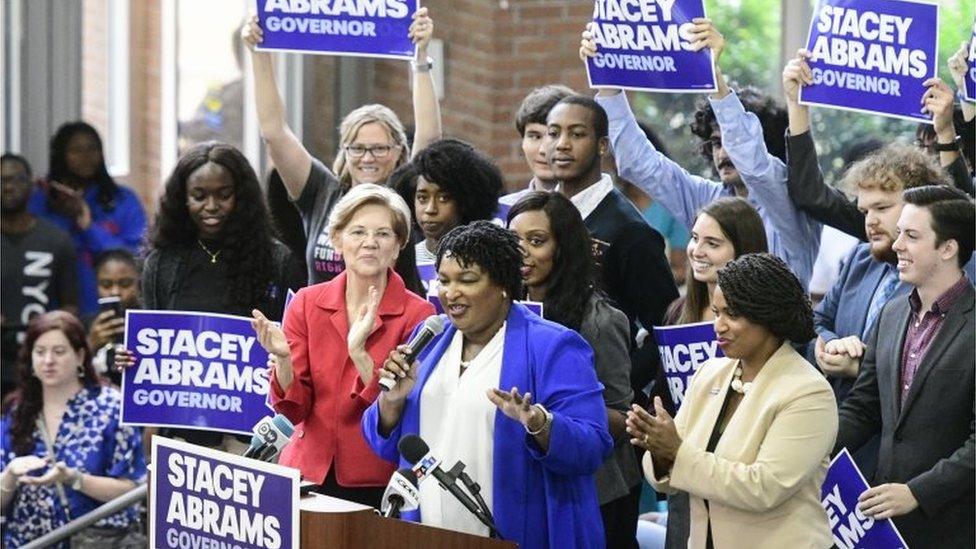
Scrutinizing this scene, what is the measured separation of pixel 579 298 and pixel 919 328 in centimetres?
95

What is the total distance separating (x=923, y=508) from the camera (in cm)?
534

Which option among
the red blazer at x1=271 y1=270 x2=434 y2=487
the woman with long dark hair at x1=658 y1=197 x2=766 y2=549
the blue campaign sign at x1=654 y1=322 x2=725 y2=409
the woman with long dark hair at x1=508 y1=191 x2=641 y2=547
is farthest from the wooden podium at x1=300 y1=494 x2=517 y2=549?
the woman with long dark hair at x1=658 y1=197 x2=766 y2=549

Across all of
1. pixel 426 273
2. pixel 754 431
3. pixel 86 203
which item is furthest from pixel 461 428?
pixel 86 203

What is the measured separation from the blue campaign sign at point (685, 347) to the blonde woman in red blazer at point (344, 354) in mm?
746

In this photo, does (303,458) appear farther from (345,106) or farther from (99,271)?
(345,106)

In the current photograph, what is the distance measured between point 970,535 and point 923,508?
0.21 meters

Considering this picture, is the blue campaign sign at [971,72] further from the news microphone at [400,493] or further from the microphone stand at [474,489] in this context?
the news microphone at [400,493]

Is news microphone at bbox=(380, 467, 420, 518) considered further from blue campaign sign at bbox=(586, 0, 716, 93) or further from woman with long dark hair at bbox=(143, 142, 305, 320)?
blue campaign sign at bbox=(586, 0, 716, 93)

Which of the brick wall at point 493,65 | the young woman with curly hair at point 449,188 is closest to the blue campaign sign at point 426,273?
the young woman with curly hair at point 449,188

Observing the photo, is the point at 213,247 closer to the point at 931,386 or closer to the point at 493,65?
the point at 931,386

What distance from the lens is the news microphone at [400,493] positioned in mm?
4773

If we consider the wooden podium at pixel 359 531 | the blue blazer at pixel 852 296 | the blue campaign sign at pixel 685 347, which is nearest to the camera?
the wooden podium at pixel 359 531

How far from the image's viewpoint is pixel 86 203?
971 centimetres

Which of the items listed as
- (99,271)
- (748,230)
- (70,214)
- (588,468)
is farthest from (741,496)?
(70,214)
